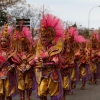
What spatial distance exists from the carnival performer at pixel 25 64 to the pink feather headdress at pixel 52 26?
1720 millimetres

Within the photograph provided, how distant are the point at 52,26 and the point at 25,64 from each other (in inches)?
82.7

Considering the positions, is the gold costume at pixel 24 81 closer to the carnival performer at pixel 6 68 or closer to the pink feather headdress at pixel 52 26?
the carnival performer at pixel 6 68

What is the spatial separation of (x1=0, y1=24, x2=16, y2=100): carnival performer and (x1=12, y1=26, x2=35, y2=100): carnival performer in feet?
4.58

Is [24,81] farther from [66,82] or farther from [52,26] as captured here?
[52,26]

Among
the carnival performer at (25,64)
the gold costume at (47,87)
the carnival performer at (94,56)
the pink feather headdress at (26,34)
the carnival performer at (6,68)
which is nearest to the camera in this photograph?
the gold costume at (47,87)

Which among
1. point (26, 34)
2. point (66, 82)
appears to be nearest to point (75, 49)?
point (66, 82)

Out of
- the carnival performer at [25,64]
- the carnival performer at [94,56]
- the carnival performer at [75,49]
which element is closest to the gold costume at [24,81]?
the carnival performer at [25,64]

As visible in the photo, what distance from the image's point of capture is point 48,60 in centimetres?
908

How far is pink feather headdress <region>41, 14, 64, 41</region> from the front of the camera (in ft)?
30.5

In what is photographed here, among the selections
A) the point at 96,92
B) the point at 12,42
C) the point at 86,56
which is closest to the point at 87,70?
the point at 86,56

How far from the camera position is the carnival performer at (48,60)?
9023mm

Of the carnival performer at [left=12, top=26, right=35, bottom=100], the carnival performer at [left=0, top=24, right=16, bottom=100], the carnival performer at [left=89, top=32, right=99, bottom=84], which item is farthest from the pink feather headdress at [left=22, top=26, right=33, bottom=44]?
the carnival performer at [left=89, top=32, right=99, bottom=84]

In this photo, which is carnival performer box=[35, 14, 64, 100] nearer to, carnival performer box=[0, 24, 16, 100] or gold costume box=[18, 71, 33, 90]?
carnival performer box=[0, 24, 16, 100]

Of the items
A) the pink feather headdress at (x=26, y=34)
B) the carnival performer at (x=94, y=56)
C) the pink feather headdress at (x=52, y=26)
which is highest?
the pink feather headdress at (x=52, y=26)
